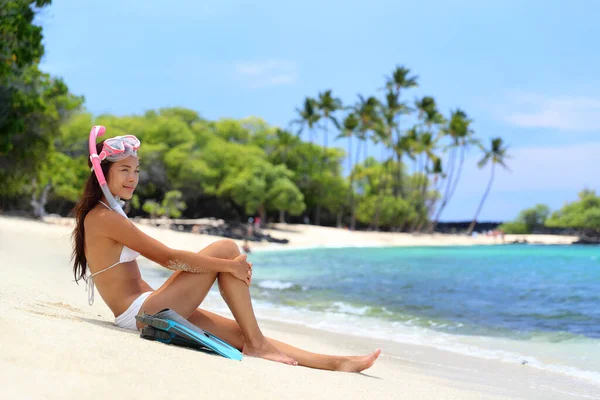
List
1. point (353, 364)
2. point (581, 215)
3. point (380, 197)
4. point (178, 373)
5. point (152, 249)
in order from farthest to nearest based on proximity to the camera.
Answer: point (581, 215) → point (380, 197) → point (353, 364) → point (152, 249) → point (178, 373)

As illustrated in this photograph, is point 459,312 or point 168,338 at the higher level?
point 168,338

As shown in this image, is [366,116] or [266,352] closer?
[266,352]

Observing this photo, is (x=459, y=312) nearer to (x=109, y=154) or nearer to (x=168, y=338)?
(x=168, y=338)

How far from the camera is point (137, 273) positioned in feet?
13.8

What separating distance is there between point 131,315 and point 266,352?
3.14 feet

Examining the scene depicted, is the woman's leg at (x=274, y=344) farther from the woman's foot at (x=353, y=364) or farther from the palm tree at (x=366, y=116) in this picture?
the palm tree at (x=366, y=116)

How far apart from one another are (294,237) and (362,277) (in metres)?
31.2

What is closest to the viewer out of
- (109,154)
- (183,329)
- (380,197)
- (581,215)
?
(183,329)

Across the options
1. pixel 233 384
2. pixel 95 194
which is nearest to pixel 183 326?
pixel 233 384

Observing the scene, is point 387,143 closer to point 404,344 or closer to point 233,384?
point 404,344

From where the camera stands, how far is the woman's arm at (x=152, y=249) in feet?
13.0

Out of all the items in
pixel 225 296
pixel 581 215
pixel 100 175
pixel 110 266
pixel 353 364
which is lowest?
pixel 353 364

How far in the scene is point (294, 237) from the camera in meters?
49.5

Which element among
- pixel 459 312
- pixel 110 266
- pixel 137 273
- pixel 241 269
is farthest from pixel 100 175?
pixel 459 312
